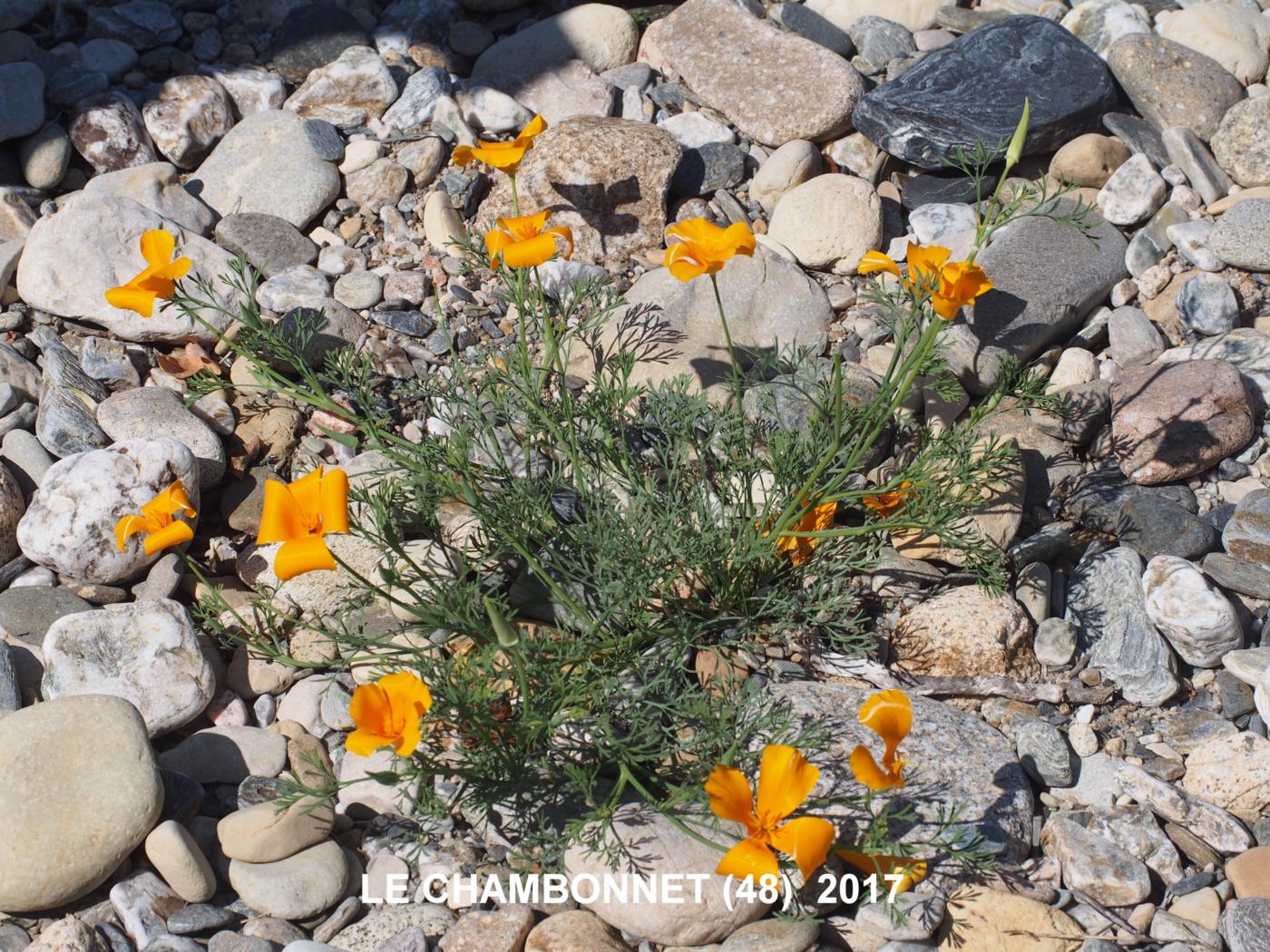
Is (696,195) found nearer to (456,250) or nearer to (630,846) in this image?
(456,250)

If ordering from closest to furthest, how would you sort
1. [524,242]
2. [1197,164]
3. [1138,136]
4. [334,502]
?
[334,502]
[524,242]
[1197,164]
[1138,136]

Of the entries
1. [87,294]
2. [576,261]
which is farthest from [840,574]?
[87,294]

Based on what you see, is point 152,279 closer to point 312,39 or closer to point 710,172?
point 710,172

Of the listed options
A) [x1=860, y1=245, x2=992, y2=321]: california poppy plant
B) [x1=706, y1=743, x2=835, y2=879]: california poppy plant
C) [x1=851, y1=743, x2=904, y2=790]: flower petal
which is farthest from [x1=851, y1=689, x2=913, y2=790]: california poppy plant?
[x1=860, y1=245, x2=992, y2=321]: california poppy plant

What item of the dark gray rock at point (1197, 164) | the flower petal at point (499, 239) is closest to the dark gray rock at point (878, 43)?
the dark gray rock at point (1197, 164)

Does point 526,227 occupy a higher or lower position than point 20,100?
higher

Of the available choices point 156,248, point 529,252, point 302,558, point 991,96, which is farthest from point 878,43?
point 302,558
